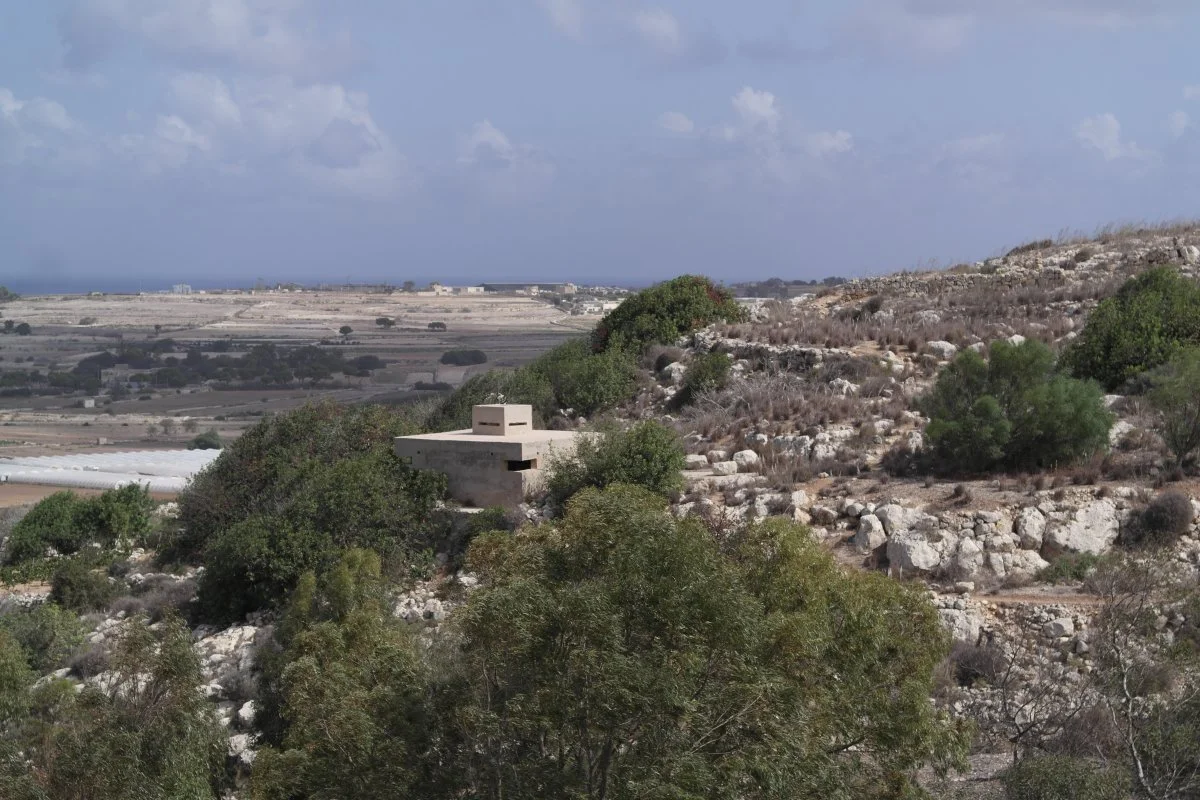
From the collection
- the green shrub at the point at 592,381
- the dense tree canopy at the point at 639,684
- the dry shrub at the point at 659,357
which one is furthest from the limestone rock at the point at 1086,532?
the dry shrub at the point at 659,357

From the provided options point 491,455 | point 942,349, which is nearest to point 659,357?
point 942,349

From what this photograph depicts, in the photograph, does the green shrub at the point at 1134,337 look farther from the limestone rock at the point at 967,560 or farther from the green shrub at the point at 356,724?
the green shrub at the point at 356,724

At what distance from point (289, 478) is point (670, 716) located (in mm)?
16689

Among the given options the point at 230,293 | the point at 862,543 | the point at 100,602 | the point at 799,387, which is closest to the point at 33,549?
the point at 100,602

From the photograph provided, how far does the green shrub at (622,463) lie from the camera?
1867cm

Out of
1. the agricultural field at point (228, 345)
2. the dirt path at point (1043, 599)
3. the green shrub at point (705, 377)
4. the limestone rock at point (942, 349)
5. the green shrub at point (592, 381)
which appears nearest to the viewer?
the dirt path at point (1043, 599)

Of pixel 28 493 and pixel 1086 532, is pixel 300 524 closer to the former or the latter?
pixel 1086 532

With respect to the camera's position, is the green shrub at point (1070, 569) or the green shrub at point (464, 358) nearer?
the green shrub at point (1070, 569)

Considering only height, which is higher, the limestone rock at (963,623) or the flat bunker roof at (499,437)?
the flat bunker roof at (499,437)

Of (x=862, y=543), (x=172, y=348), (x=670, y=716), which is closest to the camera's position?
(x=670, y=716)

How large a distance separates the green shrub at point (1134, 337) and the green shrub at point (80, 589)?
→ 1775 centimetres

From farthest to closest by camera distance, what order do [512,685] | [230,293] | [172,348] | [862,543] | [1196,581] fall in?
[230,293] < [172,348] < [862,543] < [1196,581] < [512,685]

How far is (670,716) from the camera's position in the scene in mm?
7945

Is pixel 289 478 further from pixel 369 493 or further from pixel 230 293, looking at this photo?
pixel 230 293
